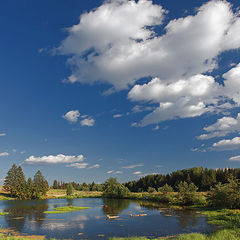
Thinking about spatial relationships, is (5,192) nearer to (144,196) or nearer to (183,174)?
(144,196)

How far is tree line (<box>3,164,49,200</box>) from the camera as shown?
126 meters

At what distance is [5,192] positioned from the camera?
138500 mm

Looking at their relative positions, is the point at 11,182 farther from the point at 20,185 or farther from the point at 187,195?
the point at 187,195

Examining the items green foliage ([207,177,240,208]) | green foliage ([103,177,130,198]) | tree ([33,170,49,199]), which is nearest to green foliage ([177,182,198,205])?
green foliage ([207,177,240,208])

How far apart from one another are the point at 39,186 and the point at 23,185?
908cm

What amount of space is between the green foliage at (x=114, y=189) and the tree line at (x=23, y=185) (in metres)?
38.6

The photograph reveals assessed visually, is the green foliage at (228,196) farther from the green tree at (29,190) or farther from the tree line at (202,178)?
the green tree at (29,190)

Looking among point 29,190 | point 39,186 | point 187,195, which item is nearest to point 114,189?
point 39,186

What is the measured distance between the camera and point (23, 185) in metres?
129

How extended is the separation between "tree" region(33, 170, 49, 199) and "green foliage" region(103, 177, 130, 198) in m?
38.2

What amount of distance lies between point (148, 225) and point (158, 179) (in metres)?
142

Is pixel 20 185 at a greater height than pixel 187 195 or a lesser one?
greater

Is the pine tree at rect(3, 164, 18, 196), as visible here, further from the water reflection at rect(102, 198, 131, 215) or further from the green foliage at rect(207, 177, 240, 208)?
the green foliage at rect(207, 177, 240, 208)

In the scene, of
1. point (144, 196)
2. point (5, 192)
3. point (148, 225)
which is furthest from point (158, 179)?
point (148, 225)
